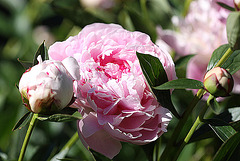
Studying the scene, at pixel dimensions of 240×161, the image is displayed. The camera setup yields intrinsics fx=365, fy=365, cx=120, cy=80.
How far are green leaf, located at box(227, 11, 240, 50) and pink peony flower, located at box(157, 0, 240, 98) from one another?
25cm

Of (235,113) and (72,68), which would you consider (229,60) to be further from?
(72,68)

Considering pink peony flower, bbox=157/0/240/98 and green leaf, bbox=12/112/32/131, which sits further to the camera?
pink peony flower, bbox=157/0/240/98

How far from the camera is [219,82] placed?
0.41 metres

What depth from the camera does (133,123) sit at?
0.47 meters

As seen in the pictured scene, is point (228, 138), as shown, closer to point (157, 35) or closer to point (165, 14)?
point (157, 35)

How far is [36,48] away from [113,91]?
0.55m

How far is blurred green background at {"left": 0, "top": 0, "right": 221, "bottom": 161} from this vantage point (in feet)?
2.31

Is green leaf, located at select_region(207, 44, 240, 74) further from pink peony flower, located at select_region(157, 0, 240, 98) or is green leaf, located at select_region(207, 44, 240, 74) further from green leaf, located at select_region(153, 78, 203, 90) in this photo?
pink peony flower, located at select_region(157, 0, 240, 98)

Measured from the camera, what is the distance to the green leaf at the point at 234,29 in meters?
0.42

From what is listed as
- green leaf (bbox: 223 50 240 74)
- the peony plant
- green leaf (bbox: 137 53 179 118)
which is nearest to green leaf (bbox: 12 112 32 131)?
the peony plant

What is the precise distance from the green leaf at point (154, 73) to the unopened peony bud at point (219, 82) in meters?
0.06

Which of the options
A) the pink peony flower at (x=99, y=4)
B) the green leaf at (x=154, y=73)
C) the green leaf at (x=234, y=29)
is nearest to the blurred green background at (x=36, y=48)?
the pink peony flower at (x=99, y=4)

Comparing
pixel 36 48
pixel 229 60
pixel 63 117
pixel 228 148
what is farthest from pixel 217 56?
pixel 36 48

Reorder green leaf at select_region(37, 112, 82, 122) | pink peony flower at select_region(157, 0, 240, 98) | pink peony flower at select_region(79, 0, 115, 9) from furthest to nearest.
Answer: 1. pink peony flower at select_region(79, 0, 115, 9)
2. pink peony flower at select_region(157, 0, 240, 98)
3. green leaf at select_region(37, 112, 82, 122)
